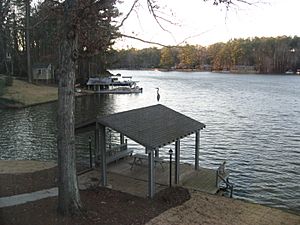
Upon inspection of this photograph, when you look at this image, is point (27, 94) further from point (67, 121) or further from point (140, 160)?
point (67, 121)

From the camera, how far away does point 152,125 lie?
13203mm

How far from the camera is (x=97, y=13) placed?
29.5ft

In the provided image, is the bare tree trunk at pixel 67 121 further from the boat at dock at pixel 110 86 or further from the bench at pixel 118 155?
the boat at dock at pixel 110 86

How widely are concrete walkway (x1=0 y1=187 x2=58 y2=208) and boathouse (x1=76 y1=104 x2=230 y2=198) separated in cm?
203

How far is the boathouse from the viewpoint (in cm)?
1175

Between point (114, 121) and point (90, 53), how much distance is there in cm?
329

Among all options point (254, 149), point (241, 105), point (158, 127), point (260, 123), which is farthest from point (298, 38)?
point (158, 127)

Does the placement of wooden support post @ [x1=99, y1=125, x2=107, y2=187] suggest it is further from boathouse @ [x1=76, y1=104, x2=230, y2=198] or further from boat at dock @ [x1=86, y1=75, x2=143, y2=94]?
boat at dock @ [x1=86, y1=75, x2=143, y2=94]

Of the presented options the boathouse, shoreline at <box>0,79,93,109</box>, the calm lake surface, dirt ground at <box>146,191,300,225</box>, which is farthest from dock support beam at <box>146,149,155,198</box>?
shoreline at <box>0,79,93,109</box>

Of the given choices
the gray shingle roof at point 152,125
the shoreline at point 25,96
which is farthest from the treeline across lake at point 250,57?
the gray shingle roof at point 152,125

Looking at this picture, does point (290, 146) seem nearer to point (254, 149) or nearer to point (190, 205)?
point (254, 149)

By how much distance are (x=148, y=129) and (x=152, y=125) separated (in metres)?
0.54

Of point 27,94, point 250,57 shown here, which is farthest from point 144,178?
point 250,57

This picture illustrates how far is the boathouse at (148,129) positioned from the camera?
11.8 metres
